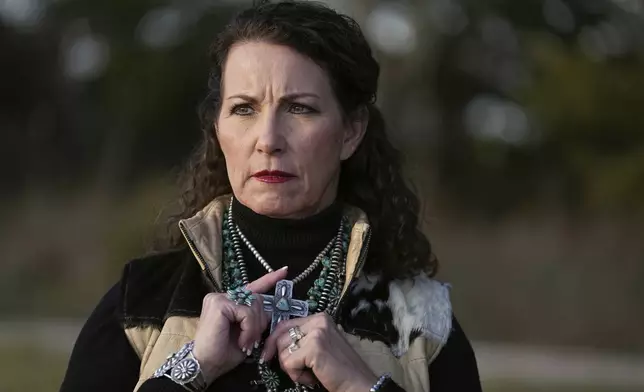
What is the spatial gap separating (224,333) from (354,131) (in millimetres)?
718

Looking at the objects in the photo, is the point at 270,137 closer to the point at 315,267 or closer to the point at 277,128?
the point at 277,128

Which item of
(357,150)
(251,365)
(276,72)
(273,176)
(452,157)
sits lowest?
(251,365)

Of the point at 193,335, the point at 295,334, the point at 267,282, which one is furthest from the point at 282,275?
the point at 193,335

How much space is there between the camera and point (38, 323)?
11.8 metres

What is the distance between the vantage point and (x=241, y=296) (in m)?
2.41

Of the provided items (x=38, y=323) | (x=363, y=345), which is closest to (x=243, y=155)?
(x=363, y=345)

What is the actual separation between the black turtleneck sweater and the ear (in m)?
0.15

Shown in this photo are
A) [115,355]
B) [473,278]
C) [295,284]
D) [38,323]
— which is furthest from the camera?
[473,278]

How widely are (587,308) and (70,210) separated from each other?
27.0 ft

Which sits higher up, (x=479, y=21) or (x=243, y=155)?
(x=479, y=21)

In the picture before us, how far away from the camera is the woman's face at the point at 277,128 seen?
2533 mm

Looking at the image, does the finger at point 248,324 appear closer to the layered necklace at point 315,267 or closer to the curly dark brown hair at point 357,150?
the layered necklace at point 315,267

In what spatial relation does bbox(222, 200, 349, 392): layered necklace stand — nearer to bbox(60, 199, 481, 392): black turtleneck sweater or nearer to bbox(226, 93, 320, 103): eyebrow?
bbox(60, 199, 481, 392): black turtleneck sweater

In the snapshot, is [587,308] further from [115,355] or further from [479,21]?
[115,355]
